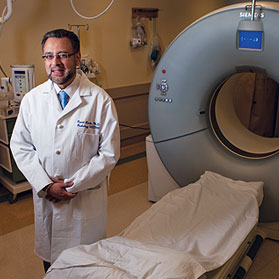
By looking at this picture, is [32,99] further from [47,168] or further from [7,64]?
[7,64]

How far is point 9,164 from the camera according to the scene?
99.9 inches

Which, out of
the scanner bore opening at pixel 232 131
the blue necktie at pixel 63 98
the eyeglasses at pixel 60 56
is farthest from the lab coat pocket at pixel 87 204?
the scanner bore opening at pixel 232 131

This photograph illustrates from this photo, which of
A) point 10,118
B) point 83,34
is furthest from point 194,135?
point 83,34

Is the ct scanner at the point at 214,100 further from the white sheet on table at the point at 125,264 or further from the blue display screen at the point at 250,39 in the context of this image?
the white sheet on table at the point at 125,264

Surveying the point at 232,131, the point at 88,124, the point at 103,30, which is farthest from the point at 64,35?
the point at 103,30

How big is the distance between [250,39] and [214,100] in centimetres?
52

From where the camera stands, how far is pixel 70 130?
55.6 inches

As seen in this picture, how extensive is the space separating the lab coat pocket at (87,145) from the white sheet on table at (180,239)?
0.35m

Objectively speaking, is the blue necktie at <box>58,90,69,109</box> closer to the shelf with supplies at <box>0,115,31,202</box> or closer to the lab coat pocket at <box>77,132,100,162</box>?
the lab coat pocket at <box>77,132,100,162</box>

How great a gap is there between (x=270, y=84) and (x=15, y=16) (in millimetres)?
2271

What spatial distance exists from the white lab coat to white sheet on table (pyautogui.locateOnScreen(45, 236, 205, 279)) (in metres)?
0.23

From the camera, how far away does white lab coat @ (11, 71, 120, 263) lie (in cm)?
142

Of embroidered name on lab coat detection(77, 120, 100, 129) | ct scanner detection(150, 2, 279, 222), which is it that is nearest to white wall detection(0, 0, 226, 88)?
ct scanner detection(150, 2, 279, 222)

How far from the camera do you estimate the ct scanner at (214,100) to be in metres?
1.81
